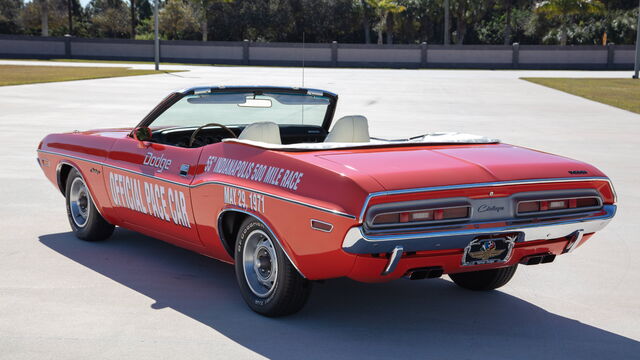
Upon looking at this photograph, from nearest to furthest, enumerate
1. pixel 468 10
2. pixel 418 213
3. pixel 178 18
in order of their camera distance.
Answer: pixel 418 213
pixel 468 10
pixel 178 18

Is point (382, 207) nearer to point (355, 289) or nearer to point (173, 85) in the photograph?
point (355, 289)

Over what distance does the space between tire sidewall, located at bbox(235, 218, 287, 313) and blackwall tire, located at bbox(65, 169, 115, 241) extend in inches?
80.5

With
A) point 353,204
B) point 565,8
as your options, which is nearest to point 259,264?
point 353,204

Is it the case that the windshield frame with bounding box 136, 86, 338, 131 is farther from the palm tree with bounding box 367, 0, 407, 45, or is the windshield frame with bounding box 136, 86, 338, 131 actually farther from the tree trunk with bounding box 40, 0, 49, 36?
the tree trunk with bounding box 40, 0, 49, 36

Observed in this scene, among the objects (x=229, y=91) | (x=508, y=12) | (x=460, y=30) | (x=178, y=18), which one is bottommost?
(x=229, y=91)

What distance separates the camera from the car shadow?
180 inches

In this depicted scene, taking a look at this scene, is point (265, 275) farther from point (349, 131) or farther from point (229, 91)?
point (229, 91)

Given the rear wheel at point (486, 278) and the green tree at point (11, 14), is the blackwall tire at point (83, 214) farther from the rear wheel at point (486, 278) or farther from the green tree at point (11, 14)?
the green tree at point (11, 14)

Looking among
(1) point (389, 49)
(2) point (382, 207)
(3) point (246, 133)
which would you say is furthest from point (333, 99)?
(1) point (389, 49)

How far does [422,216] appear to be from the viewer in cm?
448

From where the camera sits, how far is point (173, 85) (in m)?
33.0

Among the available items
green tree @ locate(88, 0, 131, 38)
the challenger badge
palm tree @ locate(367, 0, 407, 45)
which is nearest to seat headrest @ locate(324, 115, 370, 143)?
the challenger badge

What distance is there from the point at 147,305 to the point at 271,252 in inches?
36.5

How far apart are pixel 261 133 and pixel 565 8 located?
63.9 meters
